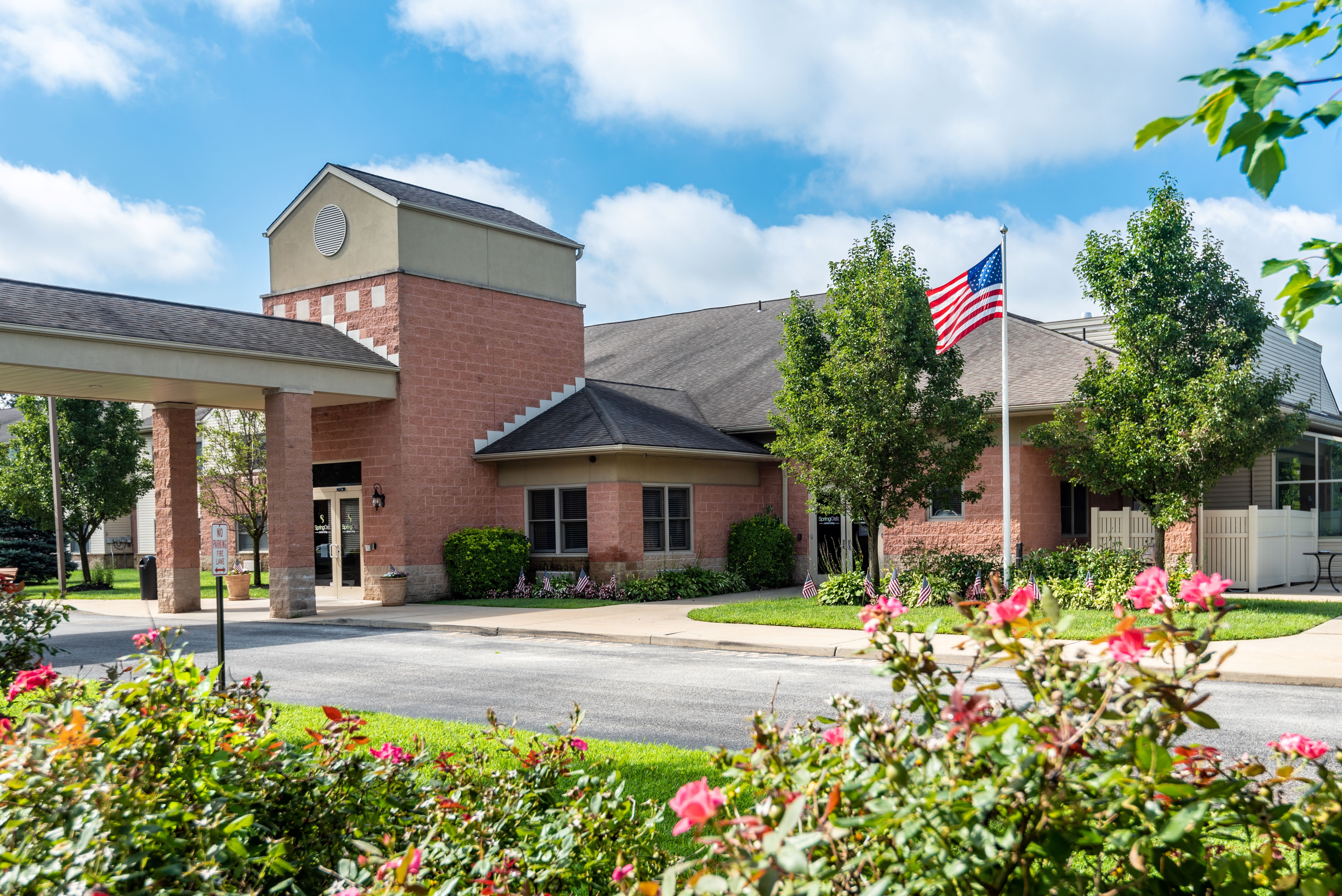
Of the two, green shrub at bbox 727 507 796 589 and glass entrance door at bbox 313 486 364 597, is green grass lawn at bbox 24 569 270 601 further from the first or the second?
green shrub at bbox 727 507 796 589

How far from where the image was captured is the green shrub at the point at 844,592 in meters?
19.2

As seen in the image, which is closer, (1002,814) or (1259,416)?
(1002,814)

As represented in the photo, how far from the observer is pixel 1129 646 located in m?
2.35

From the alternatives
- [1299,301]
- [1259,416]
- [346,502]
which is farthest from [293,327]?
[1299,301]

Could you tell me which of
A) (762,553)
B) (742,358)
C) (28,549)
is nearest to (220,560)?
(762,553)

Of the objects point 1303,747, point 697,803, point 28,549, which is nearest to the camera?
point 697,803

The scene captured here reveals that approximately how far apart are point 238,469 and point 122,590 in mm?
7541

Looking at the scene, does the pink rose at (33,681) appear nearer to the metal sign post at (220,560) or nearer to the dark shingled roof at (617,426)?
the metal sign post at (220,560)

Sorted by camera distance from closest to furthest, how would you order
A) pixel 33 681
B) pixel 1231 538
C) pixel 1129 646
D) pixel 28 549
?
pixel 1129 646, pixel 33 681, pixel 1231 538, pixel 28 549

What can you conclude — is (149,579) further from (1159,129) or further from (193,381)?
(1159,129)

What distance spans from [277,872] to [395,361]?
66.3ft

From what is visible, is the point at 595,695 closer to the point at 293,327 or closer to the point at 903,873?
the point at 903,873

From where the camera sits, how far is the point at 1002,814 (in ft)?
8.03

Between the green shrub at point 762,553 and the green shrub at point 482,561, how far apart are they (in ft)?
16.0
